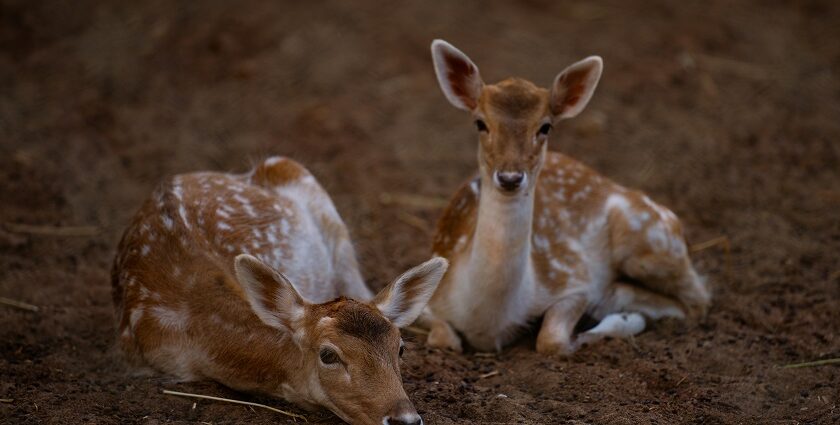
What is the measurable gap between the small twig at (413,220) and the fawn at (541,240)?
1.05m

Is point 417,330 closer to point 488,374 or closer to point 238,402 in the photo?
point 488,374

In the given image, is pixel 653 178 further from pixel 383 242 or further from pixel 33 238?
pixel 33 238

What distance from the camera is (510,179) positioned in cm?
479

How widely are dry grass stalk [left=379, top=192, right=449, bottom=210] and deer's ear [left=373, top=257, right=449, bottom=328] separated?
10.0 feet

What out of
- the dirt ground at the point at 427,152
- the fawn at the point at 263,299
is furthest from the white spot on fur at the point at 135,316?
the dirt ground at the point at 427,152

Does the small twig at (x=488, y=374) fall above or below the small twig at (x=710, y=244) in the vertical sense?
above

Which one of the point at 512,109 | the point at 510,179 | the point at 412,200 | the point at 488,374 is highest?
the point at 512,109

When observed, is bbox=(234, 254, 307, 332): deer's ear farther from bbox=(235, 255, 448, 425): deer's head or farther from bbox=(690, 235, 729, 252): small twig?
bbox=(690, 235, 729, 252): small twig

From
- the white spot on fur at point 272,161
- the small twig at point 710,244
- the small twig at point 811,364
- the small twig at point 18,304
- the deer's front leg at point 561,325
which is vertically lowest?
the small twig at point 18,304

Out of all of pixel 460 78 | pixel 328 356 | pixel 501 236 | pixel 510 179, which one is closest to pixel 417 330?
pixel 501 236

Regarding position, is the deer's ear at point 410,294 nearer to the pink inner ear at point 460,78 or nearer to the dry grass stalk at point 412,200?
the pink inner ear at point 460,78

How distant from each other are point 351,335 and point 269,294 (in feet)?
1.46

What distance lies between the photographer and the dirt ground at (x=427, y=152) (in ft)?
15.7

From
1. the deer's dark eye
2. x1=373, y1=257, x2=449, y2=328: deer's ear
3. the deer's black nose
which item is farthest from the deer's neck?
the deer's black nose
